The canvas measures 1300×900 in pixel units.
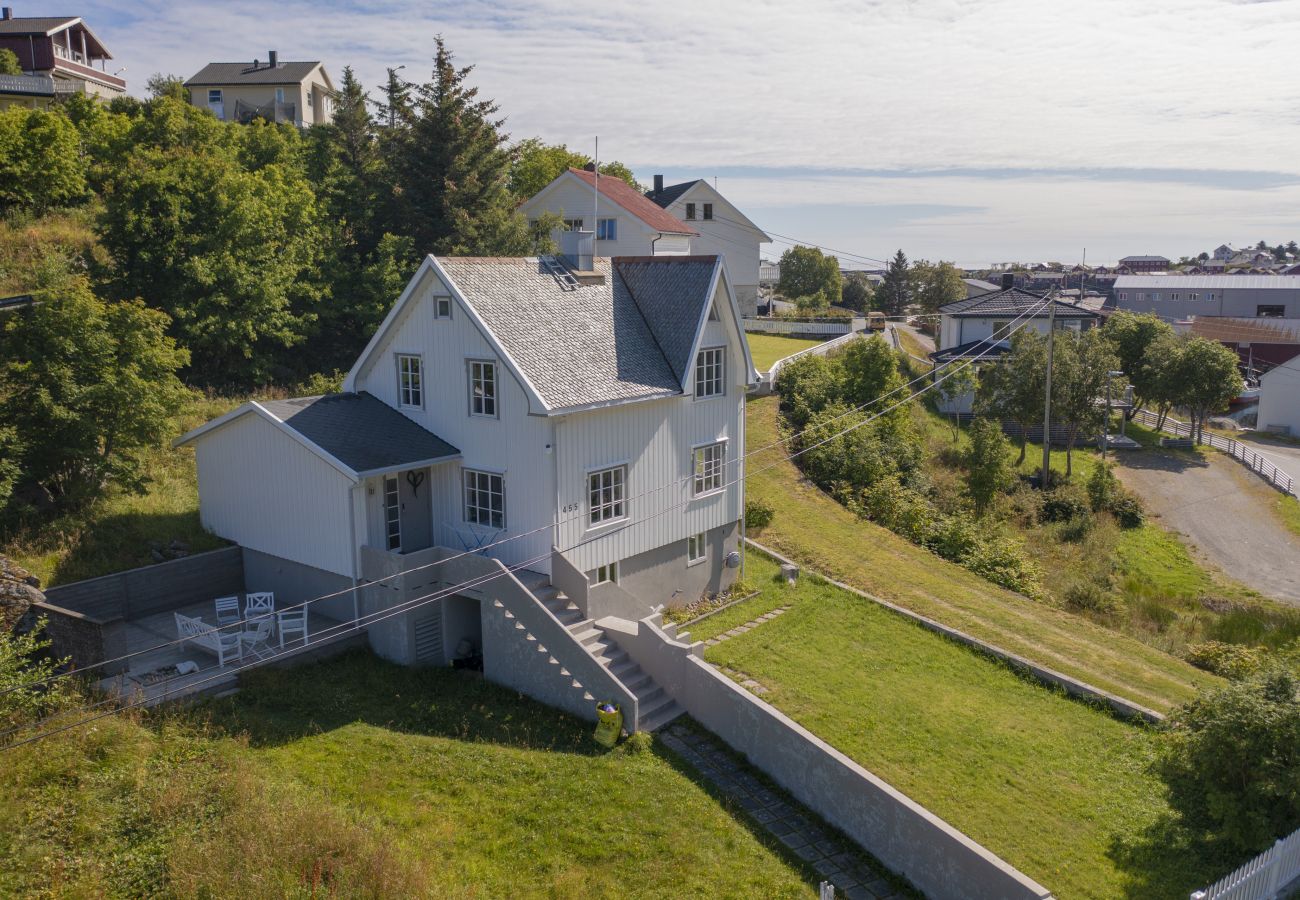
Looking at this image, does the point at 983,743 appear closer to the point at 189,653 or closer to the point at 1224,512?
the point at 189,653

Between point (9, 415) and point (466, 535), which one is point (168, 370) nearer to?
point (9, 415)

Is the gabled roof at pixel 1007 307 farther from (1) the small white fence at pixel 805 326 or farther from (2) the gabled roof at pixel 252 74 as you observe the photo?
(2) the gabled roof at pixel 252 74

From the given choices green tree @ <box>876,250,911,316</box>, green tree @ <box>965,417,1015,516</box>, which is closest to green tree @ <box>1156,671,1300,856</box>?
green tree @ <box>965,417,1015,516</box>

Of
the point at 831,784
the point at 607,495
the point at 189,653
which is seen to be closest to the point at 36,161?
the point at 189,653

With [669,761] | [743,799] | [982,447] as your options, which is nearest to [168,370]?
[669,761]

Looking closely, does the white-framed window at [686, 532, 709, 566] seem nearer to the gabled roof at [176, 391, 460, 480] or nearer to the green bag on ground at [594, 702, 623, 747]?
the gabled roof at [176, 391, 460, 480]
